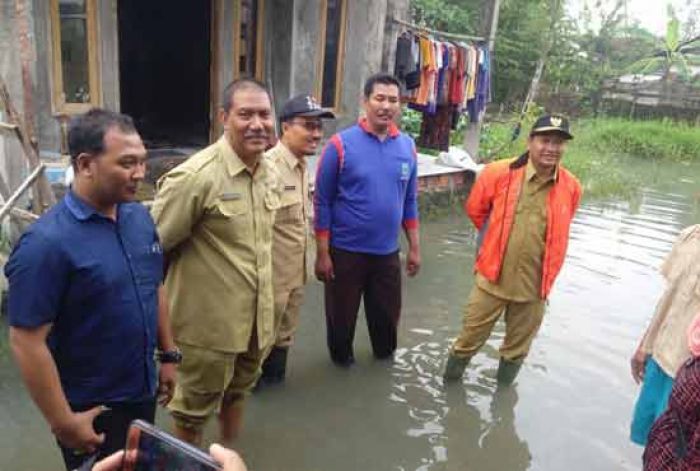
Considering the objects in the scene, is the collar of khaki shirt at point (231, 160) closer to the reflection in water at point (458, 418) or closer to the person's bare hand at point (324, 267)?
the person's bare hand at point (324, 267)

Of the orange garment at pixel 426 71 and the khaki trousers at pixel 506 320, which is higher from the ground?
the orange garment at pixel 426 71

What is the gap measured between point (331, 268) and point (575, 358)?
2227 millimetres

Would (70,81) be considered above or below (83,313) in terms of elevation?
above

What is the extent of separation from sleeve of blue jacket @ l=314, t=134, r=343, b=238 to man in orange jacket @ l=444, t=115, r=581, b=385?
88 centimetres

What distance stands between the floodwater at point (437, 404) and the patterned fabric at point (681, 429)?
57.5 inches

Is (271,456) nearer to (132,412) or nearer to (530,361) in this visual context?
(132,412)

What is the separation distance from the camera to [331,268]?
4.00 meters

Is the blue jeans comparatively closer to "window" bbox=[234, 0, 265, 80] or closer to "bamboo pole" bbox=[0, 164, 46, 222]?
"bamboo pole" bbox=[0, 164, 46, 222]

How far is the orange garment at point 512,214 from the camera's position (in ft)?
12.2

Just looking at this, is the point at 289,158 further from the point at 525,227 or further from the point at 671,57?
the point at 671,57

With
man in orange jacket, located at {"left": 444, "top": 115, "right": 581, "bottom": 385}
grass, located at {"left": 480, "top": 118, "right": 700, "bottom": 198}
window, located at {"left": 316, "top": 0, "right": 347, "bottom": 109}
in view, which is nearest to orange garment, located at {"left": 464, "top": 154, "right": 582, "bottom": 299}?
man in orange jacket, located at {"left": 444, "top": 115, "right": 581, "bottom": 385}

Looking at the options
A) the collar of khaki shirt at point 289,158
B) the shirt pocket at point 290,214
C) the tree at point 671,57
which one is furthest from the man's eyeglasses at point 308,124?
the tree at point 671,57

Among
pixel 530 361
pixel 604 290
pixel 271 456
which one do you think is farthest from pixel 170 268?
pixel 604 290

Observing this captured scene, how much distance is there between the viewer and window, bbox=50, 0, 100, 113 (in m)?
6.13
